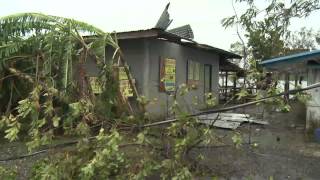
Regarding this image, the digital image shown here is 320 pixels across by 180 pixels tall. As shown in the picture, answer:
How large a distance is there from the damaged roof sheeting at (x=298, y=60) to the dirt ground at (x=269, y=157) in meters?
2.22

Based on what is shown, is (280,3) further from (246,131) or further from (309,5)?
(246,131)

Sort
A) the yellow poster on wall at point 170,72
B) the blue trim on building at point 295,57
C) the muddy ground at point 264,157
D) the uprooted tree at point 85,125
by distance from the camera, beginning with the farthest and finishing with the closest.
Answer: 1. the yellow poster on wall at point 170,72
2. the blue trim on building at point 295,57
3. the muddy ground at point 264,157
4. the uprooted tree at point 85,125

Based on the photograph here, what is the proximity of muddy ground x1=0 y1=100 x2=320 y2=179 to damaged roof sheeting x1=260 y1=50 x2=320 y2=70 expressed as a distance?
87.4 inches

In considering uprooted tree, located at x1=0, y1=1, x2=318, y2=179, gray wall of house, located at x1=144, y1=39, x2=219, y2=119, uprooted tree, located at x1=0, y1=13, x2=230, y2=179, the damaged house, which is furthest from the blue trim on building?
uprooted tree, located at x1=0, y1=13, x2=230, y2=179

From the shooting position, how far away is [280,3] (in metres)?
5.88

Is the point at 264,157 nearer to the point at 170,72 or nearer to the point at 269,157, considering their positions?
the point at 269,157

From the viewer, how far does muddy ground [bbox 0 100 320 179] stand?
7480mm

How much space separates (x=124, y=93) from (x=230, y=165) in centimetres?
296

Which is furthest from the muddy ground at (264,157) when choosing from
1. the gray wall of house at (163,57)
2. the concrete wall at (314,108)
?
the gray wall of house at (163,57)

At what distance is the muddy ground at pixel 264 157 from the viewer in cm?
748

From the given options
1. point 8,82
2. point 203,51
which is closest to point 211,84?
point 203,51

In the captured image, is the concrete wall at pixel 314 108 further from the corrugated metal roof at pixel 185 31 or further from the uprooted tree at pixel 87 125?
the corrugated metal roof at pixel 185 31

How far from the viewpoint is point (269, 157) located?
9.13 metres

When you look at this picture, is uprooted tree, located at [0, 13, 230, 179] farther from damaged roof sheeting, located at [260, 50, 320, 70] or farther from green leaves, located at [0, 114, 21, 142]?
damaged roof sheeting, located at [260, 50, 320, 70]
